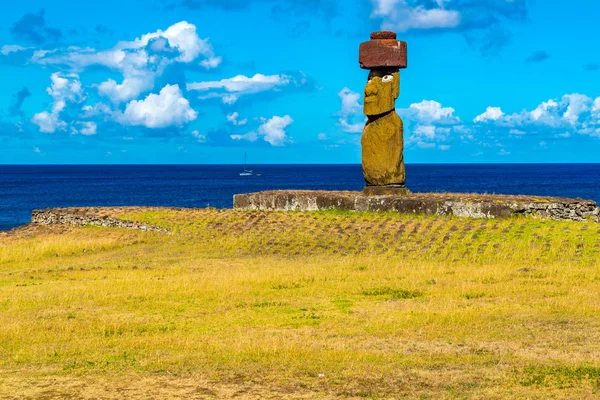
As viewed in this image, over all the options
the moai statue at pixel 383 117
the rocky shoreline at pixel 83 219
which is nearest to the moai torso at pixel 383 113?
the moai statue at pixel 383 117

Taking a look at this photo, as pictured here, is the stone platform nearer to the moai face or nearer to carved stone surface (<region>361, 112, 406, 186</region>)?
carved stone surface (<region>361, 112, 406, 186</region>)

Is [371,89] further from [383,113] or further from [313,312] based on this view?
[313,312]

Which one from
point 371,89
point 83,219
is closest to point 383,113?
point 371,89

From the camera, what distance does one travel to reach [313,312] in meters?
15.2

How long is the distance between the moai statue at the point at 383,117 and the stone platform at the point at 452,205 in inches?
33.1

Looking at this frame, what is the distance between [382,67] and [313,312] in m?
14.8

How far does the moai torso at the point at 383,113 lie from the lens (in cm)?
2780

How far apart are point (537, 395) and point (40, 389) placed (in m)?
5.76

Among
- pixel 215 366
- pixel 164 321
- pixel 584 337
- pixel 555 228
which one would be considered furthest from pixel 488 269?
pixel 215 366

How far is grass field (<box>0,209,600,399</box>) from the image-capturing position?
9961 millimetres

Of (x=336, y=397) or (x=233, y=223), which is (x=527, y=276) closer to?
(x=336, y=397)

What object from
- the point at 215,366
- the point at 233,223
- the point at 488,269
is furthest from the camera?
the point at 233,223

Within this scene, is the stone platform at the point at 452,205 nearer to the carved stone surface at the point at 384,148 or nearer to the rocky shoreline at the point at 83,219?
the carved stone surface at the point at 384,148

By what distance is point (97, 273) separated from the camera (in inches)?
842
